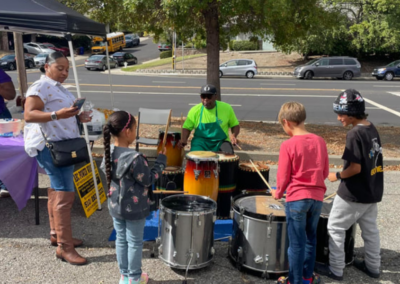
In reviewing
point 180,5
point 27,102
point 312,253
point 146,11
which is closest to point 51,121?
point 27,102

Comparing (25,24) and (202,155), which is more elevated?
(25,24)

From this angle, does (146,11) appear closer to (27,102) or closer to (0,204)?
(0,204)

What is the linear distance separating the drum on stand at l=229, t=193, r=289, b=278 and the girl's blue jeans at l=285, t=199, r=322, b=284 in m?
0.24

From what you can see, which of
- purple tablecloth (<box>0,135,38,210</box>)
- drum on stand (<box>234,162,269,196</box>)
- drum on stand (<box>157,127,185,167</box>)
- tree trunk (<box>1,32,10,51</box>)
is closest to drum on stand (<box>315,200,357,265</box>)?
drum on stand (<box>234,162,269,196</box>)

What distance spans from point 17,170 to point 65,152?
49.8 inches

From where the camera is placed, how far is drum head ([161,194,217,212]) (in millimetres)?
3986

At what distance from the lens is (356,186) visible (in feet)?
12.3

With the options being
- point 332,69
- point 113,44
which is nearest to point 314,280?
point 332,69

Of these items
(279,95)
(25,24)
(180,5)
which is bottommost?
(279,95)

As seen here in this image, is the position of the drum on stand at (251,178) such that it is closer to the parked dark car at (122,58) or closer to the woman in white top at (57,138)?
the woman in white top at (57,138)

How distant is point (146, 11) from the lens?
30.8 feet

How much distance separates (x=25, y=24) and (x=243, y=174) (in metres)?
3.00

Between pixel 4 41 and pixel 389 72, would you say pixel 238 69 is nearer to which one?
pixel 389 72

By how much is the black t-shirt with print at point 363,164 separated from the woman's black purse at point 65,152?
2425 mm
